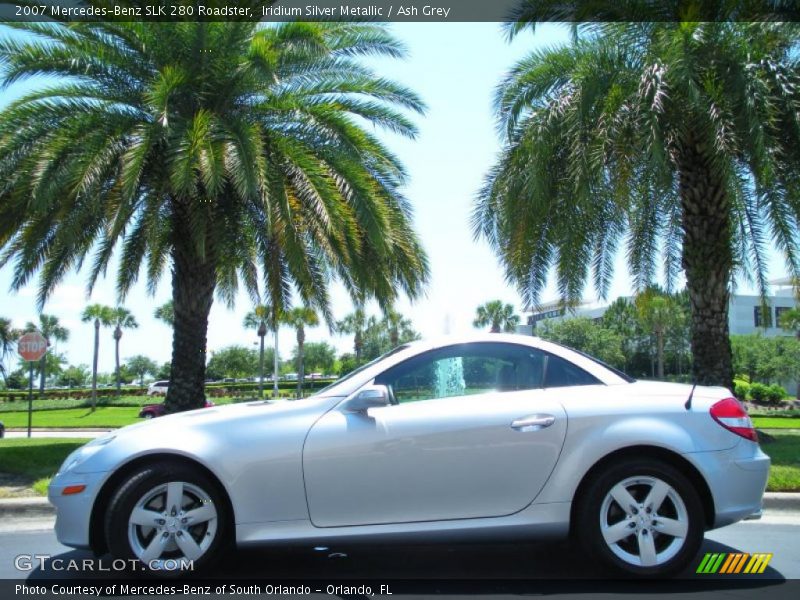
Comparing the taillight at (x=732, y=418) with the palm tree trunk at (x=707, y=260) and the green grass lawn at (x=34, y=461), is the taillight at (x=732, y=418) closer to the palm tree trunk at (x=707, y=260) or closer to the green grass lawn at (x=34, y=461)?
the green grass lawn at (x=34, y=461)

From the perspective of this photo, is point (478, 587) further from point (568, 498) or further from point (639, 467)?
point (639, 467)

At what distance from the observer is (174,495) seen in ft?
15.3

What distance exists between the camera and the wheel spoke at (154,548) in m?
4.60

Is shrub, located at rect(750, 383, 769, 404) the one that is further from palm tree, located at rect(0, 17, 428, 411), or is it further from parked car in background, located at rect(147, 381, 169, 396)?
parked car in background, located at rect(147, 381, 169, 396)

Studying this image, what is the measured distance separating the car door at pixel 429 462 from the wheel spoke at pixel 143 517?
0.95 metres

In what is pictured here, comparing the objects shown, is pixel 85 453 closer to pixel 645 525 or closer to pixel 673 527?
pixel 645 525

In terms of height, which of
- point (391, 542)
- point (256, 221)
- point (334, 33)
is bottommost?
point (391, 542)

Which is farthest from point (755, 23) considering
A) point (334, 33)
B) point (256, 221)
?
point (256, 221)

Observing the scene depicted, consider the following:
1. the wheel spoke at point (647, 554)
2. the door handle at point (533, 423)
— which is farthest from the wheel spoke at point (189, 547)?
the wheel spoke at point (647, 554)

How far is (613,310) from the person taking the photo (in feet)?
156

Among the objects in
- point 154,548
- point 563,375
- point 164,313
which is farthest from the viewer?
point 164,313

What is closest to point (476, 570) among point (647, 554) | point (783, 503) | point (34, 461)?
point (647, 554)

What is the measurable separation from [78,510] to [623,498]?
3376 mm

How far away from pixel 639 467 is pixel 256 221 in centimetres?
952
